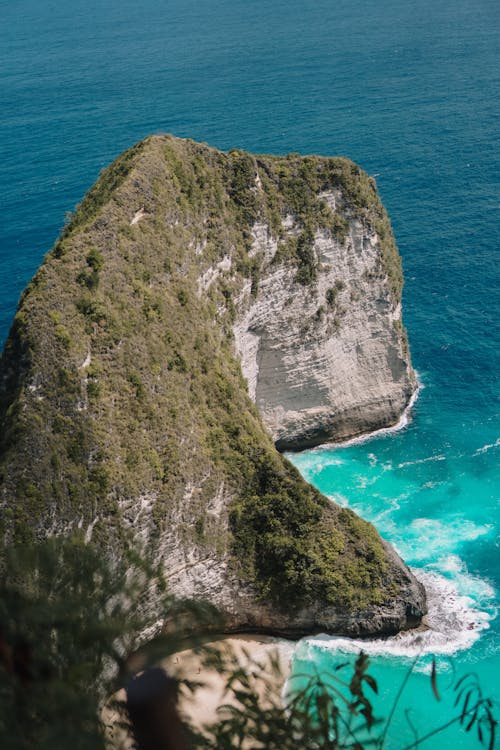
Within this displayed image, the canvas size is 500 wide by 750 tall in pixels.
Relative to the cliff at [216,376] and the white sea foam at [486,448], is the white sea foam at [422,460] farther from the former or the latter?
the cliff at [216,376]

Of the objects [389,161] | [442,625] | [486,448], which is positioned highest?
[389,161]

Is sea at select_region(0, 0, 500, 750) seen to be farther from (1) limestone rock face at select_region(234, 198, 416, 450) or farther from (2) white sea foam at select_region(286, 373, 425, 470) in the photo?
(1) limestone rock face at select_region(234, 198, 416, 450)

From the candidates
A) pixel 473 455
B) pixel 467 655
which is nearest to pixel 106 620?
pixel 467 655

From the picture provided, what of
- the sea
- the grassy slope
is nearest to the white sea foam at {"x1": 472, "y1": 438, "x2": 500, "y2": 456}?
the sea

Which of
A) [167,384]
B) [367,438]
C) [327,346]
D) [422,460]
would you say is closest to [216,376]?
[167,384]

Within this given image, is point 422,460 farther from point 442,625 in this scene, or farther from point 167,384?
point 167,384
